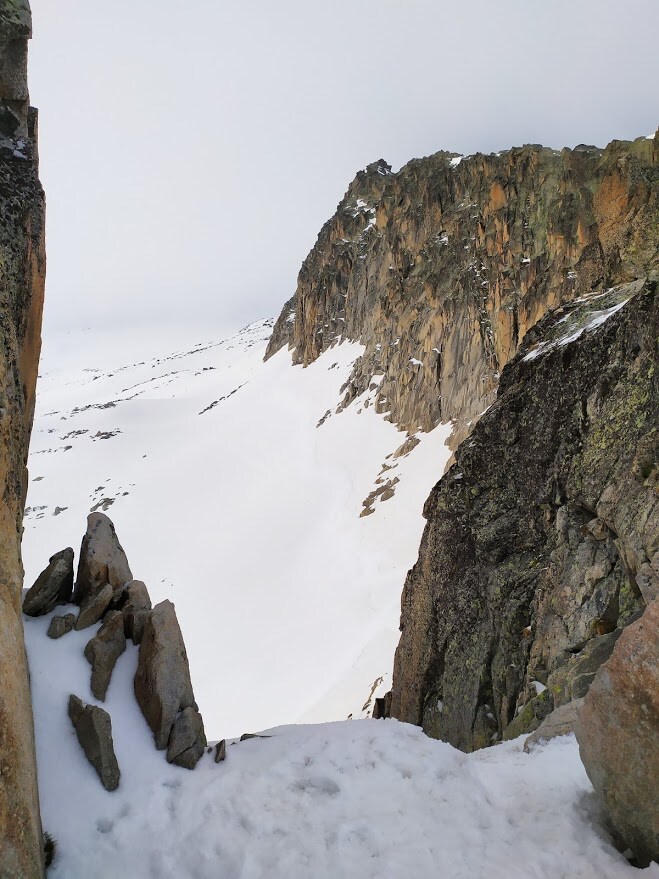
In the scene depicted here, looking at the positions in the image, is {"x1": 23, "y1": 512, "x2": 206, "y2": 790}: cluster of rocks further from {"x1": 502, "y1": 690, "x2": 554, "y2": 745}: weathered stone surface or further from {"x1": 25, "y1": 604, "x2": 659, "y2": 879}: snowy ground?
{"x1": 502, "y1": 690, "x2": 554, "y2": 745}: weathered stone surface

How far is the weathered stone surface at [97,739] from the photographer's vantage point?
19.5ft

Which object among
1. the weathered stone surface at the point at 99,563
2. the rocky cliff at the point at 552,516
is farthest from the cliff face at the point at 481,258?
the weathered stone surface at the point at 99,563

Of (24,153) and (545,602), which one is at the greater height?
(24,153)

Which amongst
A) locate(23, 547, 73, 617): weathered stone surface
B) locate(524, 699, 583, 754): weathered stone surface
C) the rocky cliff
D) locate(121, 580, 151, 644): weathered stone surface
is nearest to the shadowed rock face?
the rocky cliff

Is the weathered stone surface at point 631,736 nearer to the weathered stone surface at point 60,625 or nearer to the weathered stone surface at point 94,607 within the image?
the weathered stone surface at point 94,607

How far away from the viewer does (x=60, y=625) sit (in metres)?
7.56

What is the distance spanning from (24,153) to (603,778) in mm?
11181

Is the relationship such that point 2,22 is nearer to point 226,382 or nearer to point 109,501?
point 109,501

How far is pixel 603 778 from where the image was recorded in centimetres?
526

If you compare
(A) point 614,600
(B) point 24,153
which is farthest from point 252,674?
(B) point 24,153

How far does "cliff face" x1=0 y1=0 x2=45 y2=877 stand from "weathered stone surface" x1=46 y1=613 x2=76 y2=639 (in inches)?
42.1

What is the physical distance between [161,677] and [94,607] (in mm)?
A: 1716

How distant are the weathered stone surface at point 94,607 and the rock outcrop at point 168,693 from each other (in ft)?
2.77

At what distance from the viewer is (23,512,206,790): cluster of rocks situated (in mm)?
6266
